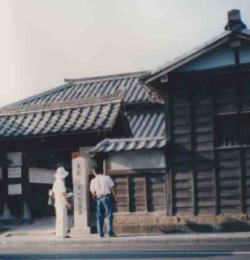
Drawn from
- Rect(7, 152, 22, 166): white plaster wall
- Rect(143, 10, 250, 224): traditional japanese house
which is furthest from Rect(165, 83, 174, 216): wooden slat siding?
Rect(7, 152, 22, 166): white plaster wall

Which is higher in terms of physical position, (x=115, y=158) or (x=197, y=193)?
(x=115, y=158)

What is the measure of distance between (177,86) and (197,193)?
349 centimetres

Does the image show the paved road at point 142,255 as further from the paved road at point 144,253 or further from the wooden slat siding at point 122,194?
the wooden slat siding at point 122,194

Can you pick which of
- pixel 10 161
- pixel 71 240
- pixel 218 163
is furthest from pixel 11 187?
pixel 218 163

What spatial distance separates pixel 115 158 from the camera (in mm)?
13977

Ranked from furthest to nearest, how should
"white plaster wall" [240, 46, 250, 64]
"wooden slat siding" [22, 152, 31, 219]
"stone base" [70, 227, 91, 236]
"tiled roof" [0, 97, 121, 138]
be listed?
"wooden slat siding" [22, 152, 31, 219], "tiled roof" [0, 97, 121, 138], "stone base" [70, 227, 91, 236], "white plaster wall" [240, 46, 250, 64]

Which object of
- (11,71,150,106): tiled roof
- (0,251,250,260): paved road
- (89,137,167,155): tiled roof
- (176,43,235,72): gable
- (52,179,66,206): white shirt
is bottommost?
(0,251,250,260): paved road

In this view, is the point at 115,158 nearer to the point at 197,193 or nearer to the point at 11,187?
the point at 197,193

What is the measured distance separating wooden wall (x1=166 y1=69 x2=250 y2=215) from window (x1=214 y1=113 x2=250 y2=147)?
6 centimetres

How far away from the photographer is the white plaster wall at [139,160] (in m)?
13.6

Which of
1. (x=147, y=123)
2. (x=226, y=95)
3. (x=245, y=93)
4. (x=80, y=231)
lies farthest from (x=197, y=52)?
(x=147, y=123)

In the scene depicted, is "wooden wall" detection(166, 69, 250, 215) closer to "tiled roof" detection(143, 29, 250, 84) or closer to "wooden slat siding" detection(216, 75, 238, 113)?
"wooden slat siding" detection(216, 75, 238, 113)

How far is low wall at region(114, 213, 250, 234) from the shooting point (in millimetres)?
12922

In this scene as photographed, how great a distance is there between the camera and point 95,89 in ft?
84.9
